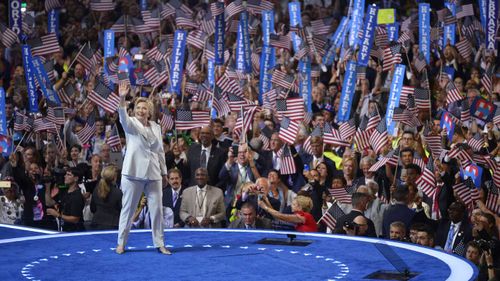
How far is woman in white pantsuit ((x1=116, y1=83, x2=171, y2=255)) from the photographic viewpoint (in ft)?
41.0

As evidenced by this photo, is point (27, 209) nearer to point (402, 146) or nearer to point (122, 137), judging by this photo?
point (122, 137)

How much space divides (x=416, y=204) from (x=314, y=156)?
9.65 ft

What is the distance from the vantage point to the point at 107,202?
52.3 ft

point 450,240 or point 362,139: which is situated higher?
point 362,139

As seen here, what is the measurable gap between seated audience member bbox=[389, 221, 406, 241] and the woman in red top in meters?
1.30

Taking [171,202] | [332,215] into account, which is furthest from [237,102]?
[332,215]

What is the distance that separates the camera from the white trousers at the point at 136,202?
1263cm

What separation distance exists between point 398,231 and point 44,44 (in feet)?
34.4

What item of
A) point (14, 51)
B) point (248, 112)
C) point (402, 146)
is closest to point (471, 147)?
point (402, 146)

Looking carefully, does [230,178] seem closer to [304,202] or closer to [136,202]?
[304,202]

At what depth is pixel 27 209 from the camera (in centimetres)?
1697

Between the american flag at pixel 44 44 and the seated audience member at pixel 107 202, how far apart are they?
6.55 metres

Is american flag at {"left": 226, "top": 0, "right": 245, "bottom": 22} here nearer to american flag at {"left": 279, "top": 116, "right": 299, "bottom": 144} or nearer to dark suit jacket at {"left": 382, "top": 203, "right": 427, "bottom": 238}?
american flag at {"left": 279, "top": 116, "right": 299, "bottom": 144}

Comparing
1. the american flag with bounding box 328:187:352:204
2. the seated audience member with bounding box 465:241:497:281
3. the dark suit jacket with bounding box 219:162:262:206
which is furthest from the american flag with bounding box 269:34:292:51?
the seated audience member with bounding box 465:241:497:281
